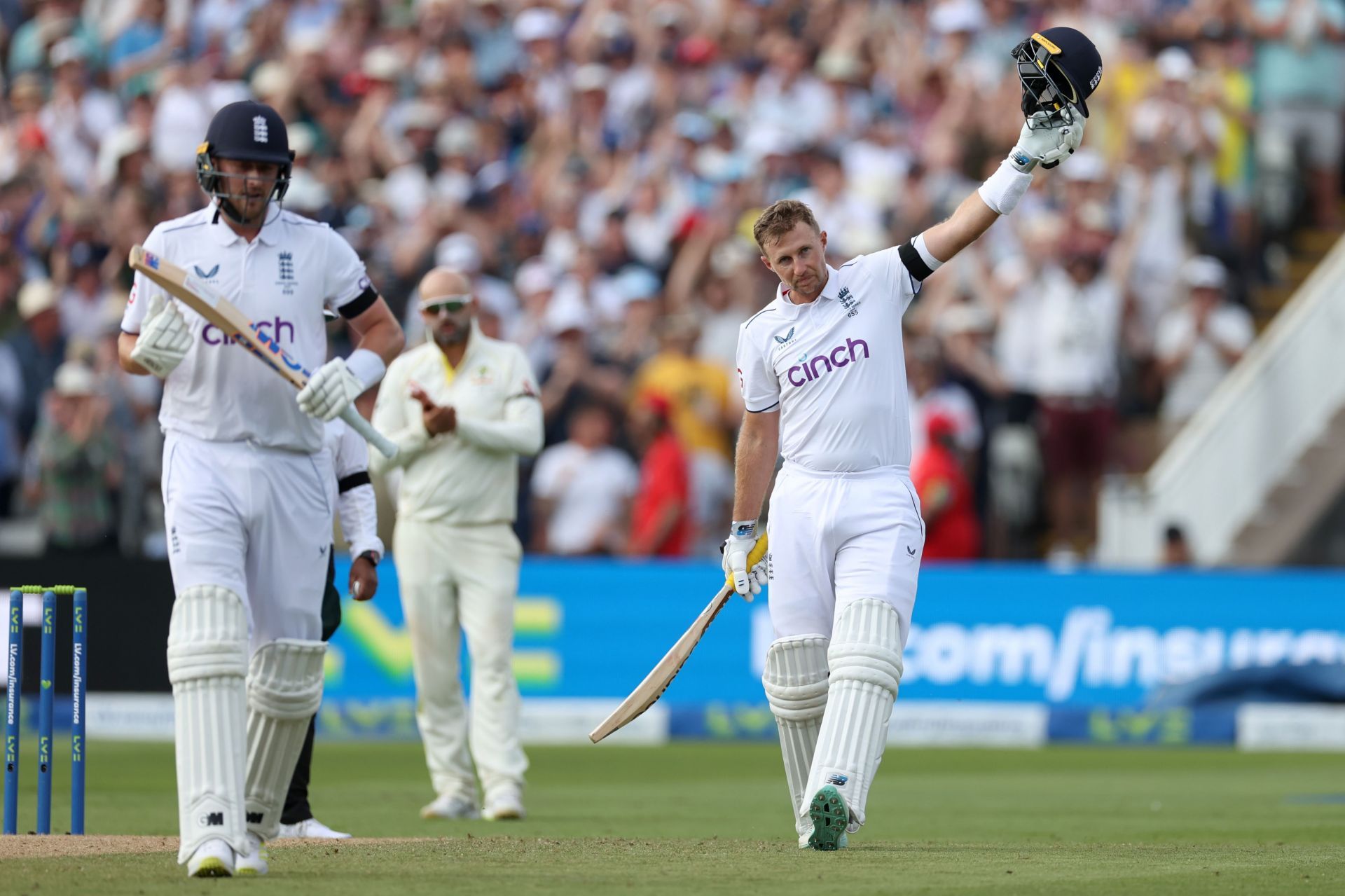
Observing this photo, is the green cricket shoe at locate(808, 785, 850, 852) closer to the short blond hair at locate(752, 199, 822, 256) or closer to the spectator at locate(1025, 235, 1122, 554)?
the short blond hair at locate(752, 199, 822, 256)

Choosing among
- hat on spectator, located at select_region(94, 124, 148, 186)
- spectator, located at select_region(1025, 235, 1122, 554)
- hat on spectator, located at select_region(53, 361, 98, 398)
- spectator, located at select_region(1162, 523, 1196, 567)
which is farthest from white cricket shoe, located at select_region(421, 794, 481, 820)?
hat on spectator, located at select_region(94, 124, 148, 186)

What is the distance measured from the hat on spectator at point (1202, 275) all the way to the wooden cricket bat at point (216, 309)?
11.1 meters

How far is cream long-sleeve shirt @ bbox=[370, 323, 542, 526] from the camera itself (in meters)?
10.2

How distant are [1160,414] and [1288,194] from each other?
8.50 ft

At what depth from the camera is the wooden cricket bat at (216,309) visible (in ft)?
21.5

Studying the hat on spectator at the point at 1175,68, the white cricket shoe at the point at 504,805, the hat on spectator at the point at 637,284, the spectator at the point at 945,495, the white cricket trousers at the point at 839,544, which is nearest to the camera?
the white cricket trousers at the point at 839,544

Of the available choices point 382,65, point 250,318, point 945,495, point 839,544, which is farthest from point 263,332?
point 382,65

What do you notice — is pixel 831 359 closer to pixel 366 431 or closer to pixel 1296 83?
pixel 366 431

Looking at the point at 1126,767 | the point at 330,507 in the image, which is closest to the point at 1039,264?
the point at 1126,767

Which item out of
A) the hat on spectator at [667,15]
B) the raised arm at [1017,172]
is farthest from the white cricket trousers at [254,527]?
the hat on spectator at [667,15]

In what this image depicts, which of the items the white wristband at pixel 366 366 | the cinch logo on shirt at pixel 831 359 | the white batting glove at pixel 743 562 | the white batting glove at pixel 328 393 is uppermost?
the cinch logo on shirt at pixel 831 359

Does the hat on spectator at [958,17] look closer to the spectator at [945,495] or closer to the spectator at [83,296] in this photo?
the spectator at [945,495]

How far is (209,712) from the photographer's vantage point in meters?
6.34

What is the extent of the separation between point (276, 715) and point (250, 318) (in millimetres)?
1339
